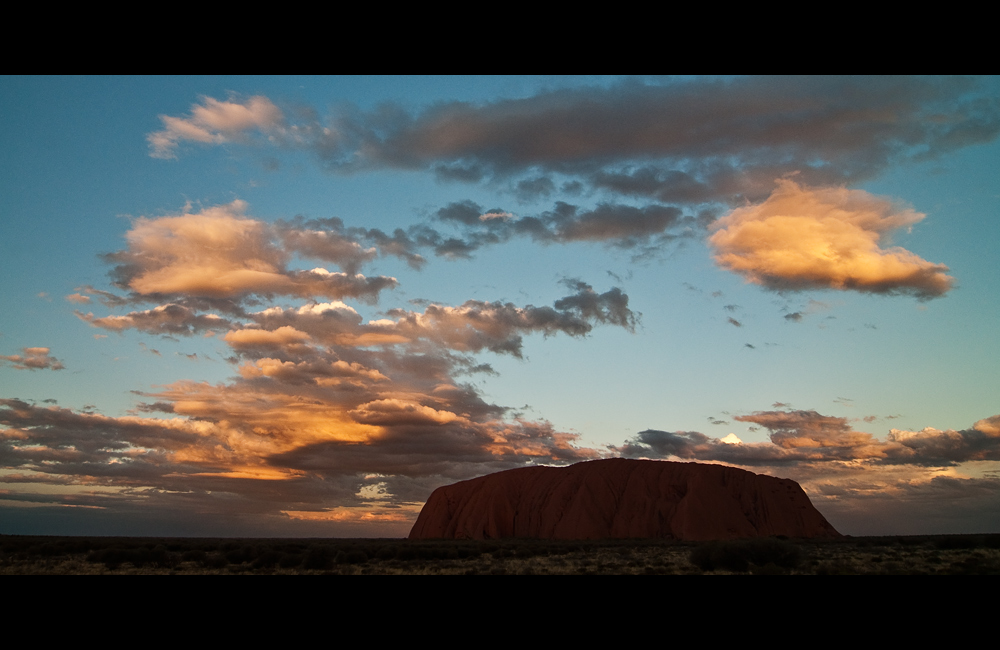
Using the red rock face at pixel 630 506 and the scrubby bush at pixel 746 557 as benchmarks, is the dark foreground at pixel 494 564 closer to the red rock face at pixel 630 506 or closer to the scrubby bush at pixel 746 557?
the scrubby bush at pixel 746 557

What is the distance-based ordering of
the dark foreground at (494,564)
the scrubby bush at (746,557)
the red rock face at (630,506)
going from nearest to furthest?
the dark foreground at (494,564) → the scrubby bush at (746,557) → the red rock face at (630,506)

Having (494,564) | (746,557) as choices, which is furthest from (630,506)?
(746,557)

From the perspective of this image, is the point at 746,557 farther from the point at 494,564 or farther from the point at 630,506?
the point at 630,506

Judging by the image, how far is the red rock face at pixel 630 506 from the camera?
7450 centimetres

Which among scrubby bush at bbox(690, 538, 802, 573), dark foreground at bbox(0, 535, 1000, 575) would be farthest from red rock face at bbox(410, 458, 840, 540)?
scrubby bush at bbox(690, 538, 802, 573)

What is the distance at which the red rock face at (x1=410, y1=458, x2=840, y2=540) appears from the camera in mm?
74500

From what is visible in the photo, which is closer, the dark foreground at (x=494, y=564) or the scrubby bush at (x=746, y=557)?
the dark foreground at (x=494, y=564)

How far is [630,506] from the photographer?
78875 millimetres

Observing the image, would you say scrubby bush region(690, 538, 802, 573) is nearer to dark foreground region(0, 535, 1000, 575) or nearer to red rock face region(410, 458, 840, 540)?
dark foreground region(0, 535, 1000, 575)

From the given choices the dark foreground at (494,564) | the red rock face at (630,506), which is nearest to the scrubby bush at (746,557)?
the dark foreground at (494,564)

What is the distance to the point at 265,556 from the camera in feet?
103
